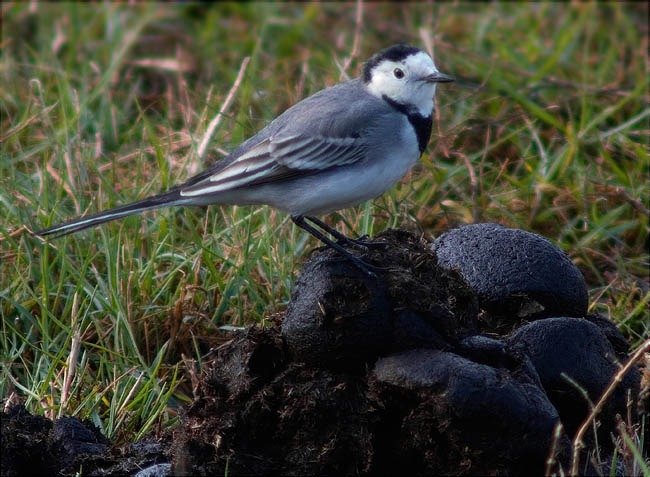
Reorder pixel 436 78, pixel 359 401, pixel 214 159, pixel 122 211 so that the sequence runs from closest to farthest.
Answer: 1. pixel 359 401
2. pixel 122 211
3. pixel 436 78
4. pixel 214 159

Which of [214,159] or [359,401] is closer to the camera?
[359,401]

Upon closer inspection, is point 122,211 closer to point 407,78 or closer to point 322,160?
point 322,160

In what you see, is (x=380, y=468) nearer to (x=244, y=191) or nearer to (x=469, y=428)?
(x=469, y=428)

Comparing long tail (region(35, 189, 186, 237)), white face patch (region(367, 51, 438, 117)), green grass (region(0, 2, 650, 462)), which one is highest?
white face patch (region(367, 51, 438, 117))

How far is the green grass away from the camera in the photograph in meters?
4.86

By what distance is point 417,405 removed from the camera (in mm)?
3494

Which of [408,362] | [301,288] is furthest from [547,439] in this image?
[301,288]

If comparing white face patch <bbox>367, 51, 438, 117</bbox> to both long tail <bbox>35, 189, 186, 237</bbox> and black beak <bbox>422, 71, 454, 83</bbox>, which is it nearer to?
black beak <bbox>422, 71, 454, 83</bbox>

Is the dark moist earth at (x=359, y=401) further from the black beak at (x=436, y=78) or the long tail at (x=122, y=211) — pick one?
the black beak at (x=436, y=78)

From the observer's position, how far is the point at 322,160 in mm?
4496

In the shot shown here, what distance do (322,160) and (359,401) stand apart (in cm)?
131

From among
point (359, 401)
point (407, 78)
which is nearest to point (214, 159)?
point (407, 78)

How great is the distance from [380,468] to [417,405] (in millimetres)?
275

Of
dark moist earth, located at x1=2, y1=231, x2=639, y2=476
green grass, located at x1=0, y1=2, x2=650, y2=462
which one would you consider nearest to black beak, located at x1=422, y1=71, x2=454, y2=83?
green grass, located at x1=0, y1=2, x2=650, y2=462
